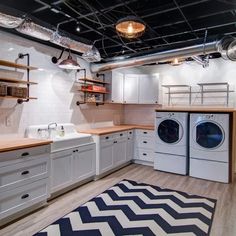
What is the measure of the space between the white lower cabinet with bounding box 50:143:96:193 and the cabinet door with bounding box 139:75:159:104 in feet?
6.75

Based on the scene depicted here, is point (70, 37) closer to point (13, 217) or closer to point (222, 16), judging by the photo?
point (222, 16)

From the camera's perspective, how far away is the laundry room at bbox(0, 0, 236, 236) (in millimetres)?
2496

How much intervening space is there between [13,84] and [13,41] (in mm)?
628

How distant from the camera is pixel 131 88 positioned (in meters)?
5.36

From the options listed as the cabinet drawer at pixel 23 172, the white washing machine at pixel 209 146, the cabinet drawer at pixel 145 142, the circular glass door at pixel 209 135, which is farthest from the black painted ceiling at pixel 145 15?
the cabinet drawer at pixel 145 142

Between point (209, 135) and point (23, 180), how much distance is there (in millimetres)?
3332

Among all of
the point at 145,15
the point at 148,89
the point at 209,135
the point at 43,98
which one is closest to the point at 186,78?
the point at 148,89

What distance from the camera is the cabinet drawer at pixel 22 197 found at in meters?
2.35

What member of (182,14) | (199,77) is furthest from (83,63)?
(199,77)

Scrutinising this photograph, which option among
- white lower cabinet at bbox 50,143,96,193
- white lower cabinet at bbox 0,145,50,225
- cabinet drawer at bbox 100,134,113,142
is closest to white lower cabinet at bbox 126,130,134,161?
cabinet drawer at bbox 100,134,113,142

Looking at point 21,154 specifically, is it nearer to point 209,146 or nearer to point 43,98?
point 43,98

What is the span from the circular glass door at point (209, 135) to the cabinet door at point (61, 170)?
8.29 feet

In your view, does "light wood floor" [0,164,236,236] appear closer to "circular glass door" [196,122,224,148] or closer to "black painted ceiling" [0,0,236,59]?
"circular glass door" [196,122,224,148]

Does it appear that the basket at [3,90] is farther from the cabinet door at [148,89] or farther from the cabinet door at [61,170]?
the cabinet door at [148,89]
